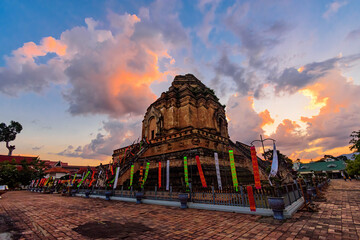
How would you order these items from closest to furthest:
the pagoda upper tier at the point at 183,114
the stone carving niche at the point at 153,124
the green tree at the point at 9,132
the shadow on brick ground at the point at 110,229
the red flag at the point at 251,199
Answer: the shadow on brick ground at the point at 110,229 → the red flag at the point at 251,199 → the pagoda upper tier at the point at 183,114 → the stone carving niche at the point at 153,124 → the green tree at the point at 9,132

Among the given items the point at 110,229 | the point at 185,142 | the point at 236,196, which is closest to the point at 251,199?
the point at 236,196

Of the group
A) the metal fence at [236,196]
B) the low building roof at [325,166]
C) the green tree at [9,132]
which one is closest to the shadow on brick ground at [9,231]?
the metal fence at [236,196]

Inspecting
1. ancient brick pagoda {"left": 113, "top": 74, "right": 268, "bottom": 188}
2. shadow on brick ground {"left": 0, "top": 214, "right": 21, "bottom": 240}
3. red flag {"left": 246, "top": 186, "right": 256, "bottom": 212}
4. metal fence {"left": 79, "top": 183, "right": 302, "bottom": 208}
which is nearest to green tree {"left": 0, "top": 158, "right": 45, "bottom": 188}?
ancient brick pagoda {"left": 113, "top": 74, "right": 268, "bottom": 188}

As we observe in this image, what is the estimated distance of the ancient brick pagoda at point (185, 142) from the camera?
15.6 metres

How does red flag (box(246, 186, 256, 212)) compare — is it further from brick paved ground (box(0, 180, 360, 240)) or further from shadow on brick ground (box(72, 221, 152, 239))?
shadow on brick ground (box(72, 221, 152, 239))

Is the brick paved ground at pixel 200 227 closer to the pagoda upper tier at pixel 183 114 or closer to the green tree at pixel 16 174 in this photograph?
the pagoda upper tier at pixel 183 114

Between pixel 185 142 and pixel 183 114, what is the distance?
22.0 feet

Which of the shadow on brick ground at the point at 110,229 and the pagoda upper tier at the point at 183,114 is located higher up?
the pagoda upper tier at the point at 183,114

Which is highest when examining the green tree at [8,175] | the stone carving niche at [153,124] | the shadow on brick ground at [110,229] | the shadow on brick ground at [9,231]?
the stone carving niche at [153,124]

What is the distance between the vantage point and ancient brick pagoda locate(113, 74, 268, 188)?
15.6 m

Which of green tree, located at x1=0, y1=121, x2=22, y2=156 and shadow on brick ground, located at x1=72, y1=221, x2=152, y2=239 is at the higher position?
green tree, located at x1=0, y1=121, x2=22, y2=156

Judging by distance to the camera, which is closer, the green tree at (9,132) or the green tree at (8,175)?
the green tree at (8,175)

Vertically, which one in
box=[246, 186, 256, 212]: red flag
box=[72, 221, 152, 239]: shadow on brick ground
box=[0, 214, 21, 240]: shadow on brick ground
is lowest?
box=[72, 221, 152, 239]: shadow on brick ground

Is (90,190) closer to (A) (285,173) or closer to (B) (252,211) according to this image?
(B) (252,211)
